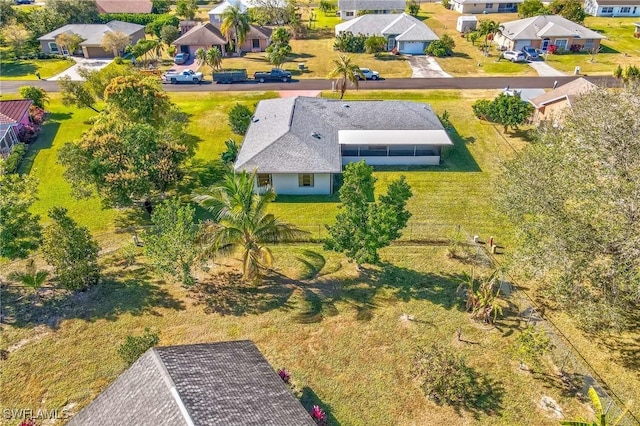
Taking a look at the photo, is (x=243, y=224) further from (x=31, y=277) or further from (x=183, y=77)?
(x=183, y=77)

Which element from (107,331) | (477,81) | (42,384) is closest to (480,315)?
(107,331)

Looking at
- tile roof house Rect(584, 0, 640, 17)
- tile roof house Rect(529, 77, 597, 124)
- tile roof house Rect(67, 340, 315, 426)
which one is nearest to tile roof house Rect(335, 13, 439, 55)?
tile roof house Rect(529, 77, 597, 124)

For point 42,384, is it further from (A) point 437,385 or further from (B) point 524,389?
(B) point 524,389

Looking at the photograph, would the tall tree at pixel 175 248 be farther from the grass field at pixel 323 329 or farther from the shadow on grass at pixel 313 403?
the shadow on grass at pixel 313 403

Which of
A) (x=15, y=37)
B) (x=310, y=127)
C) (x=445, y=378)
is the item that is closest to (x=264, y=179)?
(x=310, y=127)

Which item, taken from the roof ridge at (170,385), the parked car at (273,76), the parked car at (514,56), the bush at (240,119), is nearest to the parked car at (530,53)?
the parked car at (514,56)

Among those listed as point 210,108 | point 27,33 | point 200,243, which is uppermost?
point 27,33
